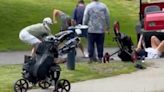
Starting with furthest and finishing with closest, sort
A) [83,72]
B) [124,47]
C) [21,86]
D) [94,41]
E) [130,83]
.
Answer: [124,47] < [94,41] < [83,72] < [130,83] < [21,86]

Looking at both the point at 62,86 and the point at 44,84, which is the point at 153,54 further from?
the point at 62,86

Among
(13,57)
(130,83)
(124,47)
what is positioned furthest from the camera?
(13,57)

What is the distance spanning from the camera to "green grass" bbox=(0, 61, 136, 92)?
1251 centimetres

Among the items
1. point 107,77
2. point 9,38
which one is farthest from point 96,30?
point 9,38

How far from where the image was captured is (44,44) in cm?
1111

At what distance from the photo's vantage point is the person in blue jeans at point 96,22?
Result: 49.9 feet

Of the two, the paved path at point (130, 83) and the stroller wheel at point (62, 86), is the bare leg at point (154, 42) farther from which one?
the stroller wheel at point (62, 86)

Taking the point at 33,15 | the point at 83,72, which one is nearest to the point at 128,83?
the point at 83,72

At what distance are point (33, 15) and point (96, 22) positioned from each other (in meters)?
15.1

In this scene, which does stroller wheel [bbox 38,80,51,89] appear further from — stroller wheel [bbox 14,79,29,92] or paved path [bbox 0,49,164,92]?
stroller wheel [bbox 14,79,29,92]

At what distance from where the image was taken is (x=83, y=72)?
1337 centimetres

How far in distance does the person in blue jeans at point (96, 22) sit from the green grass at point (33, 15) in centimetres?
679

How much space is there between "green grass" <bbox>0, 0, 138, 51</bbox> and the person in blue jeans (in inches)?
267

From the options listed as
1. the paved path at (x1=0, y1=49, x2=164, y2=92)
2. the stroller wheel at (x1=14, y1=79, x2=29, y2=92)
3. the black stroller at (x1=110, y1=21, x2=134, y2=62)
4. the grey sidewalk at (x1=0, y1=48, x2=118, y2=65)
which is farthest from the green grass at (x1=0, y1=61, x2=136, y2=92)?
the grey sidewalk at (x1=0, y1=48, x2=118, y2=65)
